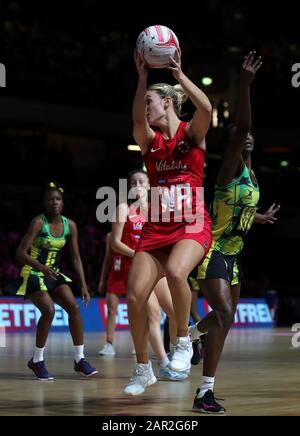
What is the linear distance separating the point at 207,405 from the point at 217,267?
1.12 meters

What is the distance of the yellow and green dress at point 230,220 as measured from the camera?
24.8ft

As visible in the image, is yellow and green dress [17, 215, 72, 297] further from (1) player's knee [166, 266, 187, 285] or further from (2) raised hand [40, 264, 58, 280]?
(1) player's knee [166, 266, 187, 285]

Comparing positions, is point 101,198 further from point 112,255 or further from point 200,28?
point 112,255

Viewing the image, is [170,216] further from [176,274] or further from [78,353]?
[78,353]

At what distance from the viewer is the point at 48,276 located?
32.8 feet

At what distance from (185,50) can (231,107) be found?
2993 millimetres

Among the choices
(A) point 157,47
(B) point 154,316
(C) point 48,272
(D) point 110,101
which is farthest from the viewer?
(D) point 110,101

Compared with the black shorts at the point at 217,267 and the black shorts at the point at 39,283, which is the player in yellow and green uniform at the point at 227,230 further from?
the black shorts at the point at 39,283

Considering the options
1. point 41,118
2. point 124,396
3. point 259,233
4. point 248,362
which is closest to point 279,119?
point 259,233

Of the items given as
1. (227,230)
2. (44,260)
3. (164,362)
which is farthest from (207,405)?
(44,260)

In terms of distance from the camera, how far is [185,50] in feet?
102

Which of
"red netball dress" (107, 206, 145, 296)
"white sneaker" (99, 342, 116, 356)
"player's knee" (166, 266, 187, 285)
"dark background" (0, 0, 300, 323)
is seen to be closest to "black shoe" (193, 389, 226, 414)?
"player's knee" (166, 266, 187, 285)

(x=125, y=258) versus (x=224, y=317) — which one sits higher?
(x=125, y=258)

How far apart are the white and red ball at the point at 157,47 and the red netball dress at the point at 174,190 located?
0.64 meters
